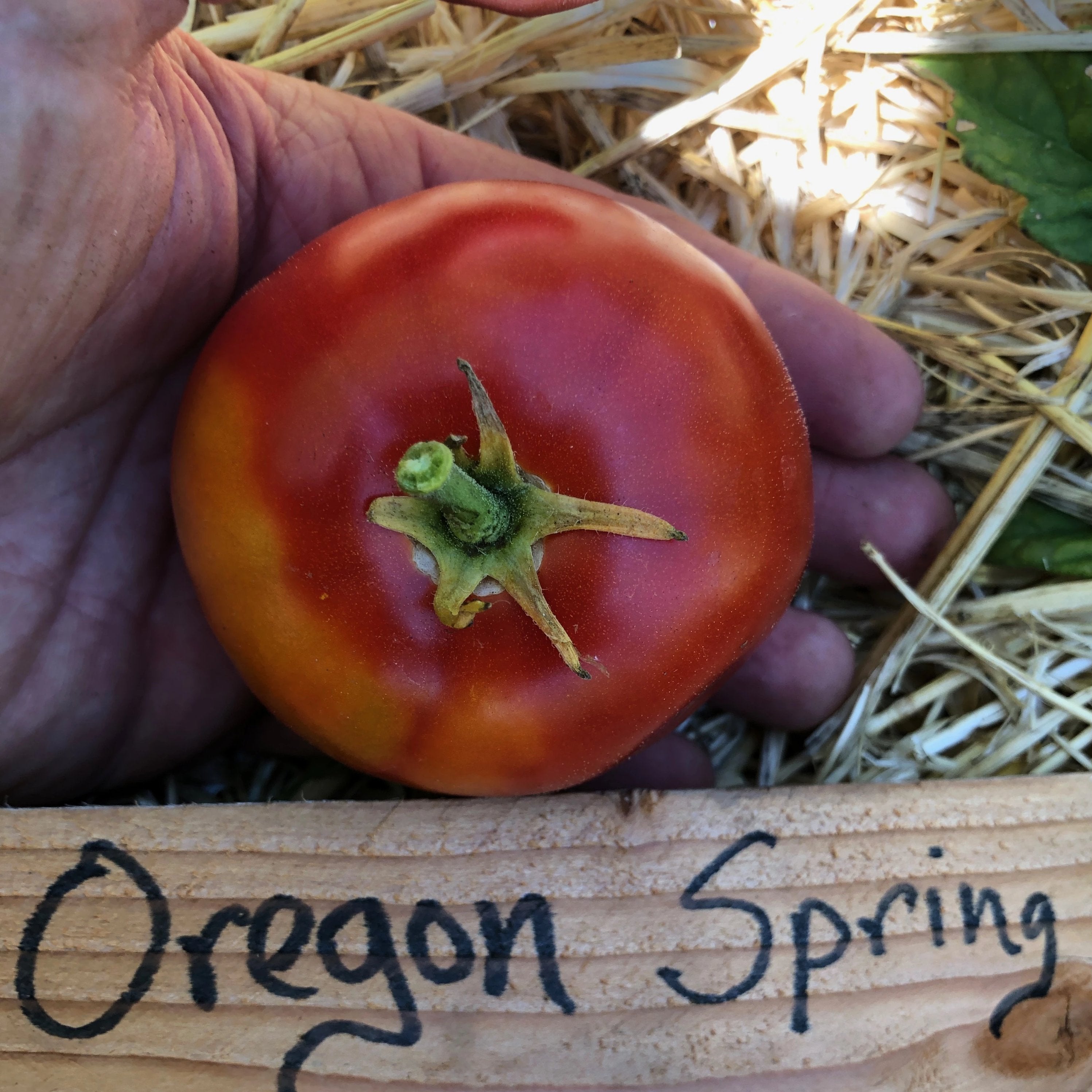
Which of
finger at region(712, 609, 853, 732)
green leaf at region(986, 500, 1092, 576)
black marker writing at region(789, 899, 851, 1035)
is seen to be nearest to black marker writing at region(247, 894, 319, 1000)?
black marker writing at region(789, 899, 851, 1035)

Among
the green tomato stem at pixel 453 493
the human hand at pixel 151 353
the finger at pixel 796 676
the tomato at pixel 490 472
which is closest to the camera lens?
the green tomato stem at pixel 453 493

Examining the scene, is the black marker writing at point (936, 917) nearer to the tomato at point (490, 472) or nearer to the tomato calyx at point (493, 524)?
the tomato at point (490, 472)

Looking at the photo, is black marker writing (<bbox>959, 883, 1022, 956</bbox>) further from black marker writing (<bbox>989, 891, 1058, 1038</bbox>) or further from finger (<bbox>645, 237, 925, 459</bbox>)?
finger (<bbox>645, 237, 925, 459</bbox>)

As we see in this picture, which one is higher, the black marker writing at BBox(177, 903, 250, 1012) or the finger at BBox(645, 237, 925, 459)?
the finger at BBox(645, 237, 925, 459)

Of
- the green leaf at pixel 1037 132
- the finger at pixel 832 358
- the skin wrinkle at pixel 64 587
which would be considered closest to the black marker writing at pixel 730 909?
the finger at pixel 832 358

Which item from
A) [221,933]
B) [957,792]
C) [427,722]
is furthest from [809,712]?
[221,933]

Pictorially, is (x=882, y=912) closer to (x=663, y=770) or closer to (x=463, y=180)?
(x=663, y=770)
